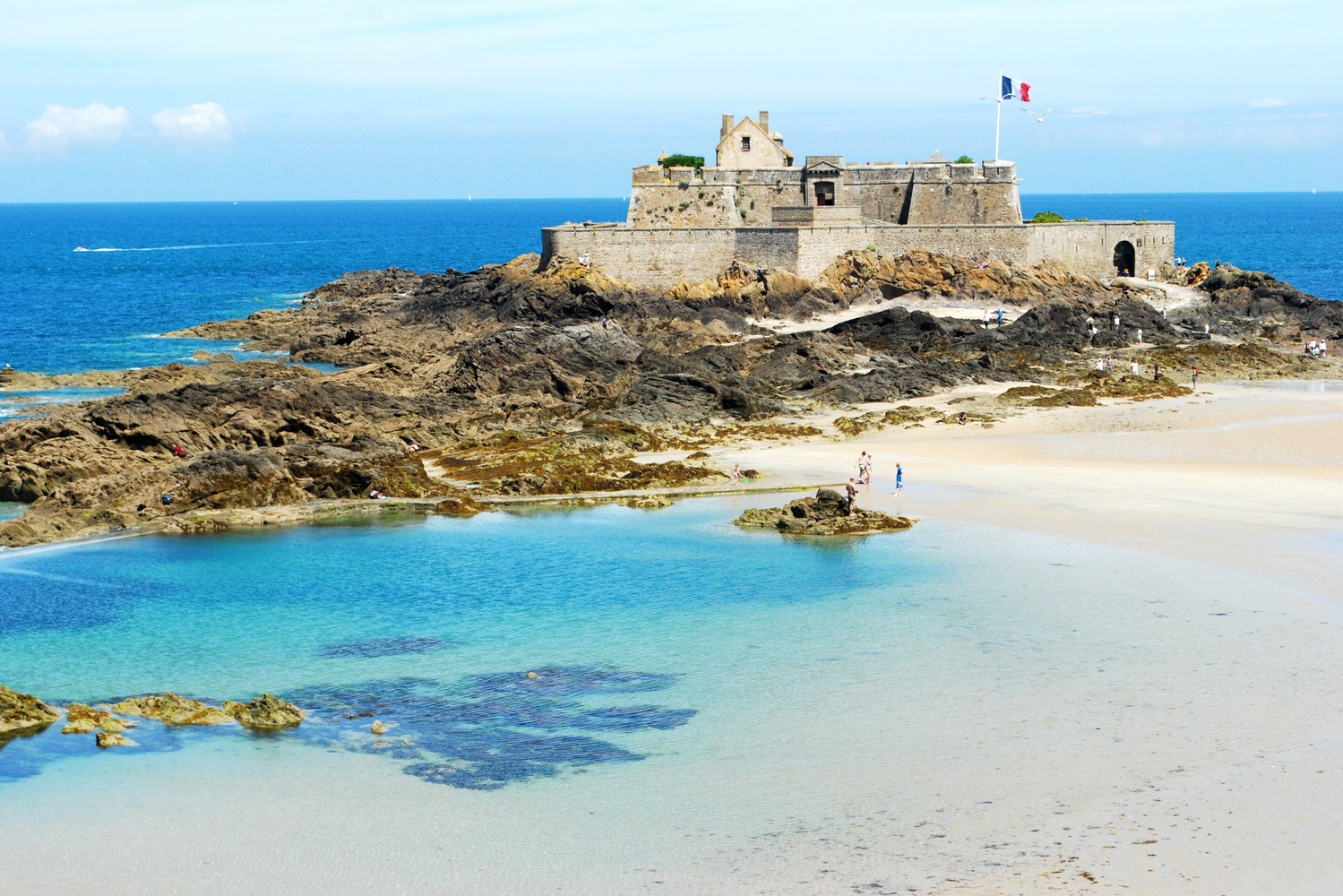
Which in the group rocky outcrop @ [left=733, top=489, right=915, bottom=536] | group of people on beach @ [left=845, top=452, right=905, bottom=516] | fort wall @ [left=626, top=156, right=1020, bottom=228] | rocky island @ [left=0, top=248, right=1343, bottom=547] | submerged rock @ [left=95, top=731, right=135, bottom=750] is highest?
fort wall @ [left=626, top=156, right=1020, bottom=228]

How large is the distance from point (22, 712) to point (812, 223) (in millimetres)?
36768

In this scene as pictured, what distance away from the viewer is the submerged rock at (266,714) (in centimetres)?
1577

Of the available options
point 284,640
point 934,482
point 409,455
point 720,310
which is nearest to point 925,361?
point 720,310

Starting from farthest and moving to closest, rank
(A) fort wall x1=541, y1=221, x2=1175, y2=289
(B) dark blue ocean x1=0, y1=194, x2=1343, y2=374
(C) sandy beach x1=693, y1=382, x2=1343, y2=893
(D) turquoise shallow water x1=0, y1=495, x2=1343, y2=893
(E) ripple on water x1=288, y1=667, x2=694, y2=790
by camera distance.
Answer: (B) dark blue ocean x1=0, y1=194, x2=1343, y2=374
(A) fort wall x1=541, y1=221, x2=1175, y2=289
(E) ripple on water x1=288, y1=667, x2=694, y2=790
(D) turquoise shallow water x1=0, y1=495, x2=1343, y2=893
(C) sandy beach x1=693, y1=382, x2=1343, y2=893

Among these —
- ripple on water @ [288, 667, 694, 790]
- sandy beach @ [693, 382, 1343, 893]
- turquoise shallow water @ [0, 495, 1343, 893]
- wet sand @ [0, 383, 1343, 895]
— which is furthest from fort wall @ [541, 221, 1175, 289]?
ripple on water @ [288, 667, 694, 790]

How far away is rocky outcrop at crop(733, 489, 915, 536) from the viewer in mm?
24062

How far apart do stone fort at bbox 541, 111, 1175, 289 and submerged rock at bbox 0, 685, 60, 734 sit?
3458 cm

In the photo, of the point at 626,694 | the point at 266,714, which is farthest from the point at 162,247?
the point at 626,694

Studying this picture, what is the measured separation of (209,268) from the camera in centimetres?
9744

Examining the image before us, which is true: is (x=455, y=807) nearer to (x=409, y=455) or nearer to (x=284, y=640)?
(x=284, y=640)

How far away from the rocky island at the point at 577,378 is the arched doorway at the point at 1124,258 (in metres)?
1.78

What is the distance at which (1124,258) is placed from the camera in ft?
178

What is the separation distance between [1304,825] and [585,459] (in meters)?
17.9

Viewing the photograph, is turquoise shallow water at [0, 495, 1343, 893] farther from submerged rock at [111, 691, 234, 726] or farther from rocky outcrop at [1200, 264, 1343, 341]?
rocky outcrop at [1200, 264, 1343, 341]
